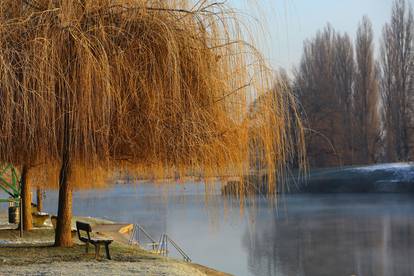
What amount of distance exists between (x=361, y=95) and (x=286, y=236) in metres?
29.8

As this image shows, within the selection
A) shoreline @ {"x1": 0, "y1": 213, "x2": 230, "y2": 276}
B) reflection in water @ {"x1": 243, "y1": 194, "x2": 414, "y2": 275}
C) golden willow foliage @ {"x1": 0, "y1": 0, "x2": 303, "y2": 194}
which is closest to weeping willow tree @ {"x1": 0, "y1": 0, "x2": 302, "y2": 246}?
golden willow foliage @ {"x1": 0, "y1": 0, "x2": 303, "y2": 194}

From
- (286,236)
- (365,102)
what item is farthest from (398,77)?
(286,236)

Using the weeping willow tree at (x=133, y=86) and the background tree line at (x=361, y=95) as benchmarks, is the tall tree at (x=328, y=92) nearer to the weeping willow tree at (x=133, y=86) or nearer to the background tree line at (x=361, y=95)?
the background tree line at (x=361, y=95)

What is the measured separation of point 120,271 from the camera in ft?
28.5

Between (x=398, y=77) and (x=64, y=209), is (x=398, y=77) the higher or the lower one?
the higher one

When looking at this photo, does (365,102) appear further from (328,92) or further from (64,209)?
(64,209)

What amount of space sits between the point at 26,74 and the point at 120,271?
2890 millimetres

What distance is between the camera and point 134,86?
8.80m

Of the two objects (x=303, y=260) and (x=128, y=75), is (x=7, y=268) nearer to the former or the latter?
(x=128, y=75)

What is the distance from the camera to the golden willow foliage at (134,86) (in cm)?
835

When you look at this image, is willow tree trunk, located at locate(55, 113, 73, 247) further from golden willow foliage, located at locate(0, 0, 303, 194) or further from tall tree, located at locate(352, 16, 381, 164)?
tall tree, located at locate(352, 16, 381, 164)

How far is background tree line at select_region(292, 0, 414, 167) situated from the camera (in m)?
47.4

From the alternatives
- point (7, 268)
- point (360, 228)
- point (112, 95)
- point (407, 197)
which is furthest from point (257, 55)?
point (407, 197)

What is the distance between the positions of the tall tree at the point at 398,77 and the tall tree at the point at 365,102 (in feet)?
3.85
